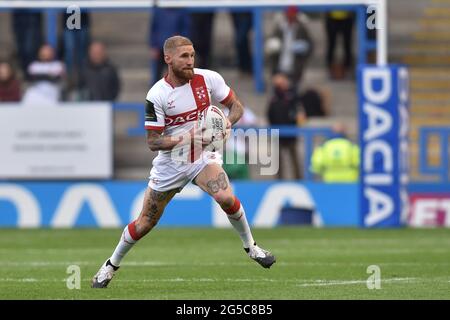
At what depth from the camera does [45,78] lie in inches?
877

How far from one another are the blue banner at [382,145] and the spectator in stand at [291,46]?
11.6ft

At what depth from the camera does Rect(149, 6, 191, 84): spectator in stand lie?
22094 millimetres

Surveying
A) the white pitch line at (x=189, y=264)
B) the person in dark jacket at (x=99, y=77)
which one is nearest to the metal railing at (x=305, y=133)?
the person in dark jacket at (x=99, y=77)

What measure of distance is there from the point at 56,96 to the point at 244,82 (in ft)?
12.7

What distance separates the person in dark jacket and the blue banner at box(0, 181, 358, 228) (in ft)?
5.40

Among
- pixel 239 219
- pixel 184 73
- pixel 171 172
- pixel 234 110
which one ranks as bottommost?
pixel 239 219

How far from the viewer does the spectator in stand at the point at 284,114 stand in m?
22.2

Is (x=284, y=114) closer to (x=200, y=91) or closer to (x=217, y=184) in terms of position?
(x=200, y=91)

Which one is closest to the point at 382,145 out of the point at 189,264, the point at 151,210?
the point at 189,264

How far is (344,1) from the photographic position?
21.4m


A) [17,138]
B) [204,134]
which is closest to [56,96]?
[17,138]

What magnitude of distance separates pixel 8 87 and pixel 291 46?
210 inches
